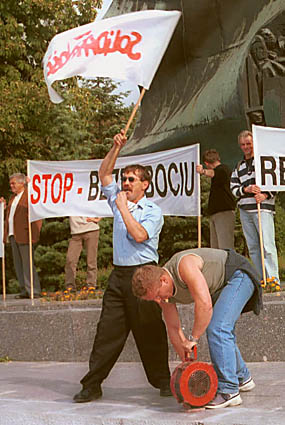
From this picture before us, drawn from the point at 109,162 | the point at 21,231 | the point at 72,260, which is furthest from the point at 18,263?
the point at 109,162

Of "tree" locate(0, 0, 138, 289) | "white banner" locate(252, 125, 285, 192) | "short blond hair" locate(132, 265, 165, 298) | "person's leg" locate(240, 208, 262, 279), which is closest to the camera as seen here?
"short blond hair" locate(132, 265, 165, 298)

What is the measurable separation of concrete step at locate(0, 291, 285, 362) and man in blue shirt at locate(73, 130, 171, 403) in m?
1.71

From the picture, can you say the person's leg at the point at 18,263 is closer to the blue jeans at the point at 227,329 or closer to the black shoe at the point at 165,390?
the black shoe at the point at 165,390

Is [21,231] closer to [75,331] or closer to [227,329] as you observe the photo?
[75,331]

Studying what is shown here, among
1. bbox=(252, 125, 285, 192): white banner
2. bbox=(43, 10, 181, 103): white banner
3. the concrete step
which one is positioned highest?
bbox=(43, 10, 181, 103): white banner

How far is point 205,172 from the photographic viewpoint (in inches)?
376

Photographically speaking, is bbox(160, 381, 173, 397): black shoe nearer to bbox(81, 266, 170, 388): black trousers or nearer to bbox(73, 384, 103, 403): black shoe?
bbox(81, 266, 170, 388): black trousers

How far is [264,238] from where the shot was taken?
29.3 ft

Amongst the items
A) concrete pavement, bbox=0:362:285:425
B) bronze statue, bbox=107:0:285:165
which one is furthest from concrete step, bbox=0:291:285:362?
bronze statue, bbox=107:0:285:165

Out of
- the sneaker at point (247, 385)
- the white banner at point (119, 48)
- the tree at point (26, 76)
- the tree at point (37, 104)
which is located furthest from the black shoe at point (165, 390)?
the tree at point (26, 76)

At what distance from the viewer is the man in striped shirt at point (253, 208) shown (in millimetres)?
8945

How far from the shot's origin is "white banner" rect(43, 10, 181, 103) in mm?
8711

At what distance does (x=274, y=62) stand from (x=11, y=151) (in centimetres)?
773

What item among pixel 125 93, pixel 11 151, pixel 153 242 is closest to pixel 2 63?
pixel 11 151
